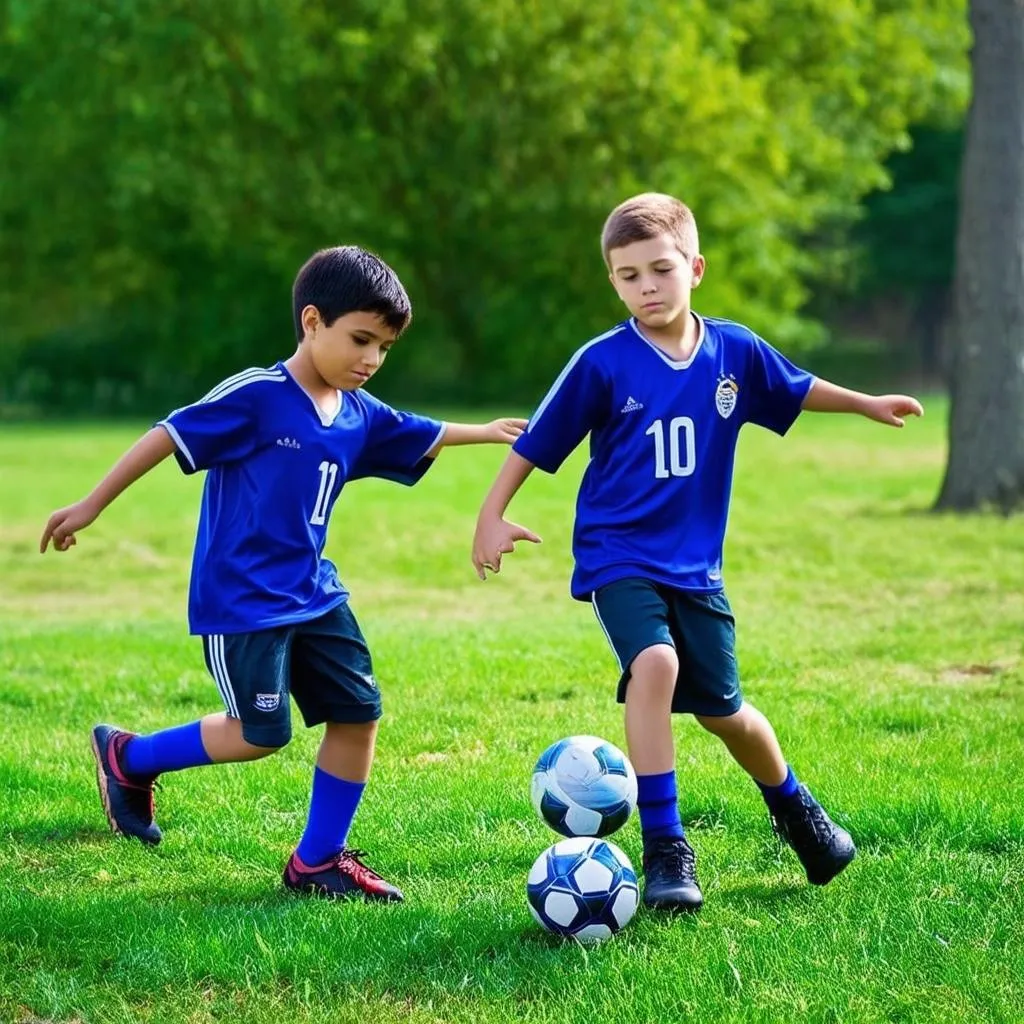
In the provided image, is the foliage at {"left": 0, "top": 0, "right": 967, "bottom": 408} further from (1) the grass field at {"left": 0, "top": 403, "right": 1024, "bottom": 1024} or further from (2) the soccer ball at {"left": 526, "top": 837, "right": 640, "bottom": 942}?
(2) the soccer ball at {"left": 526, "top": 837, "right": 640, "bottom": 942}

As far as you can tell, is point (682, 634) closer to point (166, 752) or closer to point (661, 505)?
point (661, 505)

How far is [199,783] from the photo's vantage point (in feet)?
19.5

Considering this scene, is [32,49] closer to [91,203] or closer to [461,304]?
[91,203]

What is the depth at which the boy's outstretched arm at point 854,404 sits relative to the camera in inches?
197

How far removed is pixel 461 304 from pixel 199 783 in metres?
29.5

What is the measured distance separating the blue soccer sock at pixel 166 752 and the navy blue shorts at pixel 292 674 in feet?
0.77

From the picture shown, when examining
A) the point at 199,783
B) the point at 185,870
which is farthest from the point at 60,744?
the point at 185,870

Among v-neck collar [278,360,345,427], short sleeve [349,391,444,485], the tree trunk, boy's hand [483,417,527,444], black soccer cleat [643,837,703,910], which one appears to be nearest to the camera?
black soccer cleat [643,837,703,910]

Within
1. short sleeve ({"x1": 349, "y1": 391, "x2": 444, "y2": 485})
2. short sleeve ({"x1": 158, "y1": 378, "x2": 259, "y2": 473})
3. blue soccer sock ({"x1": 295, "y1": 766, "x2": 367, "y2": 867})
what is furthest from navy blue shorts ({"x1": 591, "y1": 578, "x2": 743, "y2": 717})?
short sleeve ({"x1": 158, "y1": 378, "x2": 259, "y2": 473})

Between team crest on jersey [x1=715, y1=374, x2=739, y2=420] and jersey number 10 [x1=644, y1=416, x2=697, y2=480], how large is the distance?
0.42 feet

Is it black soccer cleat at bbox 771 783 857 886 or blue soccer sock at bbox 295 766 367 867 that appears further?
blue soccer sock at bbox 295 766 367 867

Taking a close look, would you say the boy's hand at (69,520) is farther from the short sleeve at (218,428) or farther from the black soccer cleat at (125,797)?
the black soccer cleat at (125,797)

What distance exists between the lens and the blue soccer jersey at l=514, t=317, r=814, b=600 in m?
4.73

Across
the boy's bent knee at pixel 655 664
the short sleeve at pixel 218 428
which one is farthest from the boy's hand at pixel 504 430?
the boy's bent knee at pixel 655 664
